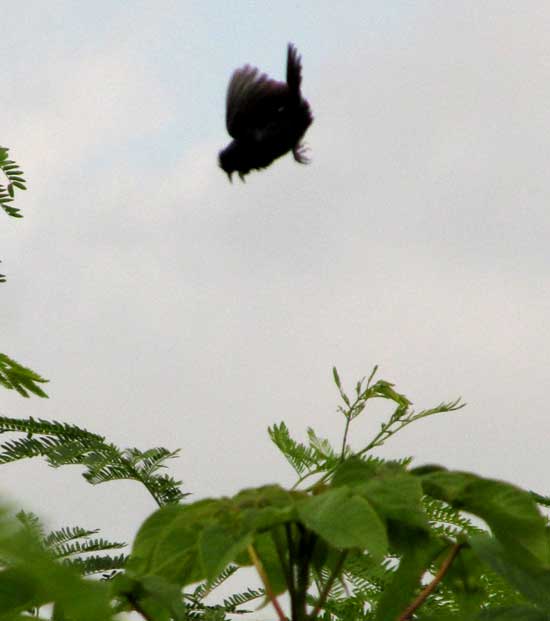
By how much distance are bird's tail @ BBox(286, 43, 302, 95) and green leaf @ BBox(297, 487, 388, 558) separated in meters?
2.54

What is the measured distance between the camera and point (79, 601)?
0.79m

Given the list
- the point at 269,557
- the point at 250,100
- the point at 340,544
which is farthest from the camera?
the point at 250,100

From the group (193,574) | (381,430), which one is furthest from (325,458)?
(193,574)

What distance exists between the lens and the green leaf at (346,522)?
1130 millimetres

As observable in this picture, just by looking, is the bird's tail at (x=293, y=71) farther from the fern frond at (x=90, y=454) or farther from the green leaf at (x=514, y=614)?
the green leaf at (x=514, y=614)

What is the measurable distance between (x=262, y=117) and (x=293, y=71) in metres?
0.21

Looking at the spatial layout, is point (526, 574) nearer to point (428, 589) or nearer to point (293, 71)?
point (428, 589)

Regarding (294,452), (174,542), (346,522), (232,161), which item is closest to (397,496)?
(346,522)

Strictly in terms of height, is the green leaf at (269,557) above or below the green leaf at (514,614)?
above

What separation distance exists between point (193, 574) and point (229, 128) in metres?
2.26

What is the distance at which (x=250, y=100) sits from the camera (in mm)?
3412

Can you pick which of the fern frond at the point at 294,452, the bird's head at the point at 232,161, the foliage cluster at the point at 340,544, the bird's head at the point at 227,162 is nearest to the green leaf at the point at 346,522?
the foliage cluster at the point at 340,544

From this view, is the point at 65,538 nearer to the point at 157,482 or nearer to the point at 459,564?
the point at 157,482

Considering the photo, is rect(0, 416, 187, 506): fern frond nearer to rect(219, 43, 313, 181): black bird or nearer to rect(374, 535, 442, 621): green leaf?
rect(219, 43, 313, 181): black bird
